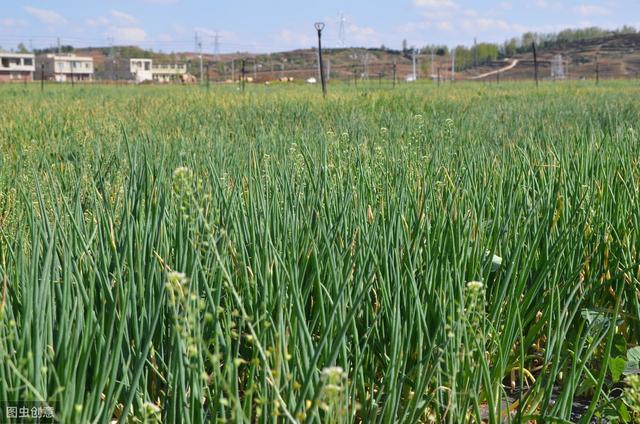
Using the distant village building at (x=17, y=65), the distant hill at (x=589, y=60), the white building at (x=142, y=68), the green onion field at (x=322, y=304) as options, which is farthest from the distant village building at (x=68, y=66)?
the green onion field at (x=322, y=304)

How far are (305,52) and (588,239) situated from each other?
105 meters

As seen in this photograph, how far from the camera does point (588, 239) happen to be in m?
1.96

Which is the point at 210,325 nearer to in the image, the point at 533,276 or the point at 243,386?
the point at 243,386

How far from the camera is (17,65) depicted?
267 ft

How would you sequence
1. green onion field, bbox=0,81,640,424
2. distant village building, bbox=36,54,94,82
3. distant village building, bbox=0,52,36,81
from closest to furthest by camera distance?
green onion field, bbox=0,81,640,424, distant village building, bbox=36,54,94,82, distant village building, bbox=0,52,36,81

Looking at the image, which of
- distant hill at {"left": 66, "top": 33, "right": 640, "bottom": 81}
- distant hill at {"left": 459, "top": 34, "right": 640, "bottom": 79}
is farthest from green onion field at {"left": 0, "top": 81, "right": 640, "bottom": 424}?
distant hill at {"left": 459, "top": 34, "right": 640, "bottom": 79}

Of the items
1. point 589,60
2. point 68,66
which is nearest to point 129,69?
point 68,66

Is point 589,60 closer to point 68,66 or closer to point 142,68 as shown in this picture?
point 142,68

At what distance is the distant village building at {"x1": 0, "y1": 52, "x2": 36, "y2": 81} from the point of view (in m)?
79.8

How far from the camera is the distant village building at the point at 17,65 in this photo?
262 ft

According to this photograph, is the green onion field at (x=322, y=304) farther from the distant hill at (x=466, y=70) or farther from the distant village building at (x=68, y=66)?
the distant village building at (x=68, y=66)

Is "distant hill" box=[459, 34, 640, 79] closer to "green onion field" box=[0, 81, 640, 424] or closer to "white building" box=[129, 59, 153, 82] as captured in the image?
"white building" box=[129, 59, 153, 82]

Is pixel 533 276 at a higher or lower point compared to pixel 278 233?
lower

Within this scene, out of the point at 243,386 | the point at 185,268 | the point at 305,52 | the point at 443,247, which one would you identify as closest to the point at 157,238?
the point at 185,268
